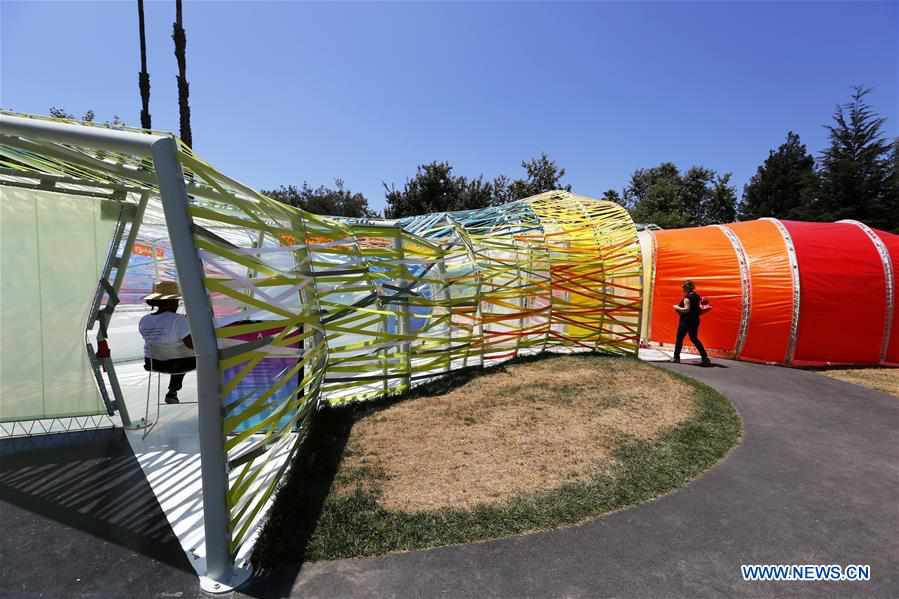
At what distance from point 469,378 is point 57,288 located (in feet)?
17.4

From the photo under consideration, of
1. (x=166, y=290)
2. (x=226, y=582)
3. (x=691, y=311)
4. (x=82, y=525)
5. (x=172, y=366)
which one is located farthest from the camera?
(x=691, y=311)

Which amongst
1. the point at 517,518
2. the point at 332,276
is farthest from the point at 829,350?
the point at 332,276

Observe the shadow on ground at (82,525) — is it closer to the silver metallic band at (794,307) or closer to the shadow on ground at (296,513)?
the shadow on ground at (296,513)

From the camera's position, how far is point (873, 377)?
8.25m

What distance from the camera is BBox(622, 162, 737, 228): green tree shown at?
3647 cm

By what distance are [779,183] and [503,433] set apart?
40940mm

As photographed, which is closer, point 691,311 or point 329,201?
point 691,311

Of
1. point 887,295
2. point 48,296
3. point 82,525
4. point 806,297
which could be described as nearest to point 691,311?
point 806,297

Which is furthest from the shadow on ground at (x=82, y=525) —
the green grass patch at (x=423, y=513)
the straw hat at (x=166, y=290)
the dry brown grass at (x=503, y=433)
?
the straw hat at (x=166, y=290)

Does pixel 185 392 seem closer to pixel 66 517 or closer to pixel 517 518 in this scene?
pixel 66 517

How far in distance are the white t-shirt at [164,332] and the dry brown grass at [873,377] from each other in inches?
400

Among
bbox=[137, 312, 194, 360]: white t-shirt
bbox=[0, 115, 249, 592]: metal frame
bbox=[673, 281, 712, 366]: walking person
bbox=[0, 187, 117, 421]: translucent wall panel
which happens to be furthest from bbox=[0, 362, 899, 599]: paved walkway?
bbox=[673, 281, 712, 366]: walking person

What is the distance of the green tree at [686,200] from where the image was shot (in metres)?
36.5

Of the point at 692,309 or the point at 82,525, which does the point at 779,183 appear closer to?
the point at 692,309
